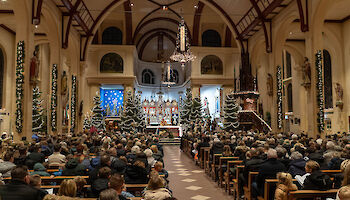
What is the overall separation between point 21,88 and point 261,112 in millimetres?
17446

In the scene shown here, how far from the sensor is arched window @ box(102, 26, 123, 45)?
1125 inches

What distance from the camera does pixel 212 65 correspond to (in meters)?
29.2

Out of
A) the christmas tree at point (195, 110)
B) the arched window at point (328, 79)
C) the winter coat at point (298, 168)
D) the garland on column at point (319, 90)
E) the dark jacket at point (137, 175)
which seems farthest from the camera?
the christmas tree at point (195, 110)

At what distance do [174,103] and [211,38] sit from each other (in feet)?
24.6

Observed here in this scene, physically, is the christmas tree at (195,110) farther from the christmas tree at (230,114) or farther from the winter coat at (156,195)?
the winter coat at (156,195)

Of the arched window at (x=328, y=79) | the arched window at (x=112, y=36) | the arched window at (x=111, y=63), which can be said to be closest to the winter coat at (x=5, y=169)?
the arched window at (x=328, y=79)

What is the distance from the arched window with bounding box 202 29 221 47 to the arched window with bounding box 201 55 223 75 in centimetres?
142

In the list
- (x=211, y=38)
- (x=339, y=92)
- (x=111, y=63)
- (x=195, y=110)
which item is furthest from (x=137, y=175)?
(x=211, y=38)

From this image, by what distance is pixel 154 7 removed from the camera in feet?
91.8

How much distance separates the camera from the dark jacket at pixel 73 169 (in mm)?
5245

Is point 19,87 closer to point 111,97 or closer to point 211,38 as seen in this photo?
point 111,97

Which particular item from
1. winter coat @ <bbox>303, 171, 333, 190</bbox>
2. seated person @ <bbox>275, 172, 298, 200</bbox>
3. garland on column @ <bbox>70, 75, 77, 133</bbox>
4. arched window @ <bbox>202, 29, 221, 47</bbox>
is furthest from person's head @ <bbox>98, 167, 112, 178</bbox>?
arched window @ <bbox>202, 29, 221, 47</bbox>

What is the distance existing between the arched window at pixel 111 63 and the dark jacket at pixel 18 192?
83.5 feet

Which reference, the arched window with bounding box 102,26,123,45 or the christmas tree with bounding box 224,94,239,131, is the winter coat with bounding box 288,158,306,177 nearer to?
the christmas tree with bounding box 224,94,239,131
